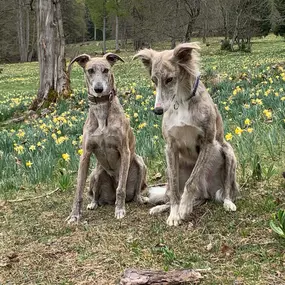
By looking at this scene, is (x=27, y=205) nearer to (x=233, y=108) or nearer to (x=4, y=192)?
(x=4, y=192)

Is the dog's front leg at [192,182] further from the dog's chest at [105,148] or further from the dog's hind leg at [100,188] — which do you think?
the dog's hind leg at [100,188]

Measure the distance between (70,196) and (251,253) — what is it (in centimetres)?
252

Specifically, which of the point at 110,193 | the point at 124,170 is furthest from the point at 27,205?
the point at 124,170

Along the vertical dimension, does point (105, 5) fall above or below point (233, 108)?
above

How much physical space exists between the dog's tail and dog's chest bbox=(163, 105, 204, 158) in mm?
699

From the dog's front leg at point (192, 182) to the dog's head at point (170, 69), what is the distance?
55 centimetres

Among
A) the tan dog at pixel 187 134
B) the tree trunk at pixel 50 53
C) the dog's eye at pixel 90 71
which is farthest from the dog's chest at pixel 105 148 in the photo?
the tree trunk at pixel 50 53

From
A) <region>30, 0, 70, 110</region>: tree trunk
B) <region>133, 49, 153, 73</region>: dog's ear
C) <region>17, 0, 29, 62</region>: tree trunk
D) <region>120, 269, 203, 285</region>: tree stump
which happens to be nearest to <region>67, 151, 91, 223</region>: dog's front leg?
<region>133, 49, 153, 73</region>: dog's ear

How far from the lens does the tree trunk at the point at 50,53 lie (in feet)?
40.8

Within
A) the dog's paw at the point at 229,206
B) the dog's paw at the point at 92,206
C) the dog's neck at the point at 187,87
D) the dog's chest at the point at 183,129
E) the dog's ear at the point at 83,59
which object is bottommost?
the dog's paw at the point at 92,206

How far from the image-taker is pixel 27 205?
5004 millimetres

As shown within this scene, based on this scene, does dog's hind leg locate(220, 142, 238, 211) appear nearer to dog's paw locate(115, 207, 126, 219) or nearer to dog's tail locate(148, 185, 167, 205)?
dog's tail locate(148, 185, 167, 205)

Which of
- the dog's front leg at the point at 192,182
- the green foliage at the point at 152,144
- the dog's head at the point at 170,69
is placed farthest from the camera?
the green foliage at the point at 152,144

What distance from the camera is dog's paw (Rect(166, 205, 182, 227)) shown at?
376 centimetres
